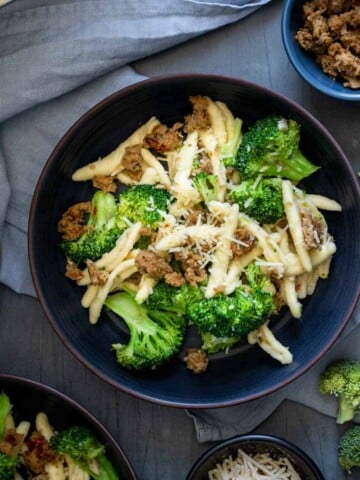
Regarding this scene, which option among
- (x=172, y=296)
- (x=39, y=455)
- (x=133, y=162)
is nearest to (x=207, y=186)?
(x=133, y=162)

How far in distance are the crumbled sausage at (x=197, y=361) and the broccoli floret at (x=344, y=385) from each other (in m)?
0.42

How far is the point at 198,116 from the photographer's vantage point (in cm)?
259

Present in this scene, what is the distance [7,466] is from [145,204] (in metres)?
0.97

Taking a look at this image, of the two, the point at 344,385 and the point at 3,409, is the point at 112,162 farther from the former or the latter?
the point at 344,385

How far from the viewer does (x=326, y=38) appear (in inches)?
98.2

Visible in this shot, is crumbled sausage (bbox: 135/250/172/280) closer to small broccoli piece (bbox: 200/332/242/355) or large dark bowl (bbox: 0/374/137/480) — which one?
small broccoli piece (bbox: 200/332/242/355)

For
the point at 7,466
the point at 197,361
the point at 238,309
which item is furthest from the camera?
the point at 197,361

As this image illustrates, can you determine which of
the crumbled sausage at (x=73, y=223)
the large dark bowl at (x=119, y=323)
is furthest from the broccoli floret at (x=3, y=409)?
the crumbled sausage at (x=73, y=223)

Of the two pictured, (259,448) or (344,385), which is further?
(259,448)

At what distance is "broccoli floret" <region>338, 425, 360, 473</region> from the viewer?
2.65 m

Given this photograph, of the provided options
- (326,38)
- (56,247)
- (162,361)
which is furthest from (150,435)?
(326,38)

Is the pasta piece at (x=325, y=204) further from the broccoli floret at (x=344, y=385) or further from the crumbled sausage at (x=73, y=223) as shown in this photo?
the crumbled sausage at (x=73, y=223)

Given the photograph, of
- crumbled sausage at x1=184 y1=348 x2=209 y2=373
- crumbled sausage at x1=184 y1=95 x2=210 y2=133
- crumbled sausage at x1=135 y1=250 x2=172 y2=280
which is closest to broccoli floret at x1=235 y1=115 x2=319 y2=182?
crumbled sausage at x1=184 y1=95 x2=210 y2=133

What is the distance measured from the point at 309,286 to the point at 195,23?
0.98 m
